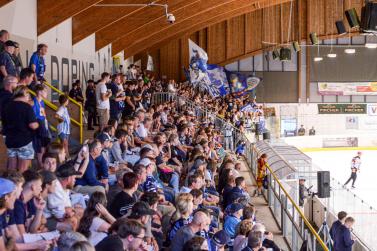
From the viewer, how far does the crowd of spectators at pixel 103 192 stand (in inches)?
183

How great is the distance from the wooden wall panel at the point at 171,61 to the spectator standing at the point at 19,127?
100 ft

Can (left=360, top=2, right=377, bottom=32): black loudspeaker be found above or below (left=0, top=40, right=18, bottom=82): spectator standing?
above

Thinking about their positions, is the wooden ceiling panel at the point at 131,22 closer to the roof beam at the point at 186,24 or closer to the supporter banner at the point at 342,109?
the roof beam at the point at 186,24

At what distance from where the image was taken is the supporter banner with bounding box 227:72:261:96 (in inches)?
1446

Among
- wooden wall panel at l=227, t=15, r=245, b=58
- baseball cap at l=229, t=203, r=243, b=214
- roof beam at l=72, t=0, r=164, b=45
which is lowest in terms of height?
baseball cap at l=229, t=203, r=243, b=214

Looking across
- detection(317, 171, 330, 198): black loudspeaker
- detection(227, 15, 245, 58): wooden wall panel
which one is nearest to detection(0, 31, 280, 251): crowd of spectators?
detection(317, 171, 330, 198): black loudspeaker

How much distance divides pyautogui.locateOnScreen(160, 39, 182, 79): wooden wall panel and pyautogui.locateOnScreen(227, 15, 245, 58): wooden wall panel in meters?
3.09

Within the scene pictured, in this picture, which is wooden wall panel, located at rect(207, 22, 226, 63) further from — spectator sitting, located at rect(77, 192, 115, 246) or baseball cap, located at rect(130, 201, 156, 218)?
spectator sitting, located at rect(77, 192, 115, 246)

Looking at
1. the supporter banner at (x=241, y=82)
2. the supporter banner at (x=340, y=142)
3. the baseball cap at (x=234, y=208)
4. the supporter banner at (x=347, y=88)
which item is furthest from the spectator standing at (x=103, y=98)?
the supporter banner at (x=347, y=88)

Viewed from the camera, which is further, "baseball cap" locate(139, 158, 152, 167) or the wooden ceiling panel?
the wooden ceiling panel

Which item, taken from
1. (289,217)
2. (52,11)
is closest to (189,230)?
(289,217)

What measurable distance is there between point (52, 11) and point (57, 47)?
180cm

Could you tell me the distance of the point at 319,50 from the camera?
37188mm

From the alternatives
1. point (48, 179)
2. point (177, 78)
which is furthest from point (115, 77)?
point (177, 78)
